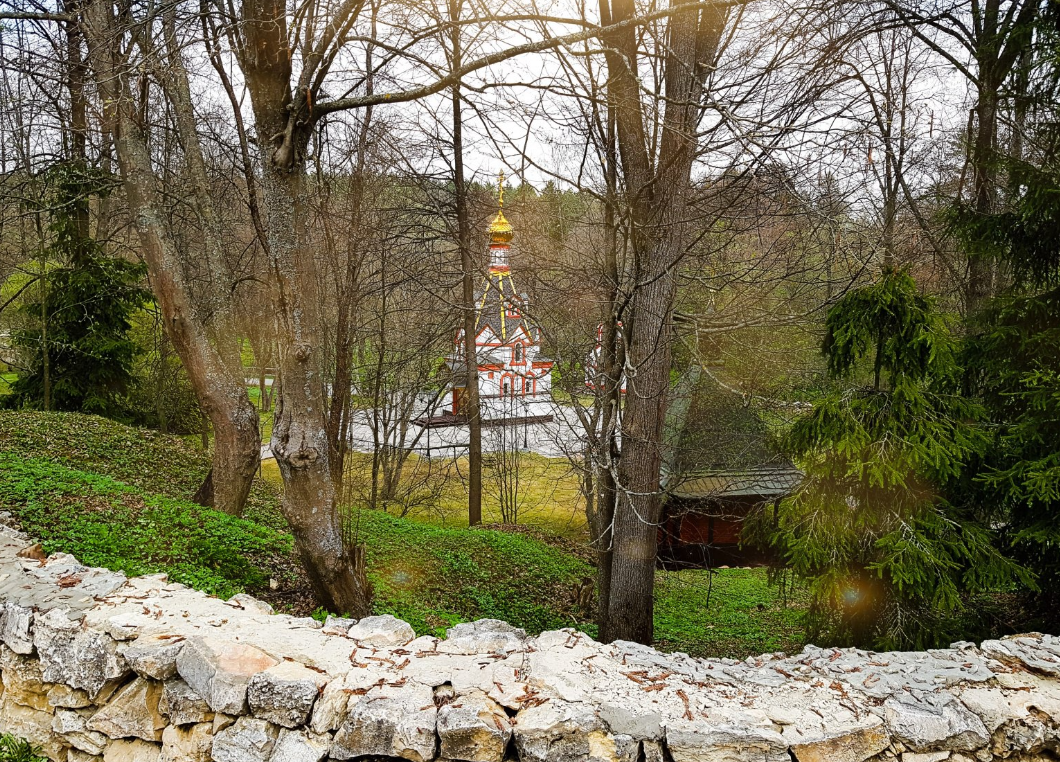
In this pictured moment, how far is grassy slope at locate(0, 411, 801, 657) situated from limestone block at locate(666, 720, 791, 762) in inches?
124

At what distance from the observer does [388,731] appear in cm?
301

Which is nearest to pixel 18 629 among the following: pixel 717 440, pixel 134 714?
pixel 134 714

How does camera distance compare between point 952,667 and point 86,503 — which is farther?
point 86,503

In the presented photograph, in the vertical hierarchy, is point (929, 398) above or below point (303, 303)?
below

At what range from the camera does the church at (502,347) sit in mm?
8766

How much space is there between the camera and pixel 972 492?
16.6 feet

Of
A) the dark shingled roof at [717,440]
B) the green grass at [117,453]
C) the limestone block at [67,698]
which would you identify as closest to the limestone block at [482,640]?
the limestone block at [67,698]

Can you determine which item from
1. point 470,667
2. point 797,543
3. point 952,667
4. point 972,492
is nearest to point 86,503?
point 470,667

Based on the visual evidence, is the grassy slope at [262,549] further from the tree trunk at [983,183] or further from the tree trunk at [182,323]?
the tree trunk at [983,183]

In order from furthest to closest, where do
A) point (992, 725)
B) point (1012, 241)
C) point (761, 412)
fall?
point (761, 412)
point (1012, 241)
point (992, 725)

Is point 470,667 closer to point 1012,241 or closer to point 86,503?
point 86,503

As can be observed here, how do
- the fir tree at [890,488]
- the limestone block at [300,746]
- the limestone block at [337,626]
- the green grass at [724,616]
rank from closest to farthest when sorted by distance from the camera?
the limestone block at [300,746] → the limestone block at [337,626] → the fir tree at [890,488] → the green grass at [724,616]

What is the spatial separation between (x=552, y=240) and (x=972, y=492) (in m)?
7.15

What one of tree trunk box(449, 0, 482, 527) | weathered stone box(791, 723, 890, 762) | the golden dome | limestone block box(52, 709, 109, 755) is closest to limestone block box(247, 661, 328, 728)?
limestone block box(52, 709, 109, 755)
